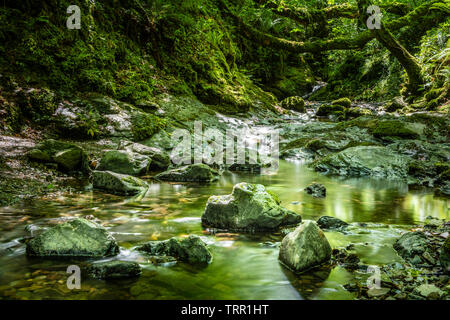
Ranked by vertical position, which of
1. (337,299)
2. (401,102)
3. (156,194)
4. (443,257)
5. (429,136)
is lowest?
(337,299)

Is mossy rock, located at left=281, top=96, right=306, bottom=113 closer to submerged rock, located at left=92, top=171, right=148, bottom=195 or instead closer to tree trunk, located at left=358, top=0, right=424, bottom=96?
tree trunk, located at left=358, top=0, right=424, bottom=96

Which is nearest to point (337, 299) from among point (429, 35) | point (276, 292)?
point (276, 292)

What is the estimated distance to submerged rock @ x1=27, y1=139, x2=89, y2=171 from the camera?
5.89 meters

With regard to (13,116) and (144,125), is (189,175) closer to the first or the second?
(144,125)

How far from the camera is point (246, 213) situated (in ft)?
12.6

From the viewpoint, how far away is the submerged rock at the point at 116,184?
536 centimetres

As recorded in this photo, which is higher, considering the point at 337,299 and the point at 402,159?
the point at 402,159

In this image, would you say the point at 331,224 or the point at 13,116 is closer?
the point at 331,224

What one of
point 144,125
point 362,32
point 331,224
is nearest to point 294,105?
point 362,32

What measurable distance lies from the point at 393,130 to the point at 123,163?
8647 millimetres

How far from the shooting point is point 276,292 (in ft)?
8.04

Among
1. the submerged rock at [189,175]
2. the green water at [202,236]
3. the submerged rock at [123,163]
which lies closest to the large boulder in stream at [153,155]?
the submerged rock at [123,163]

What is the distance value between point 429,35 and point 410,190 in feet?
44.7
